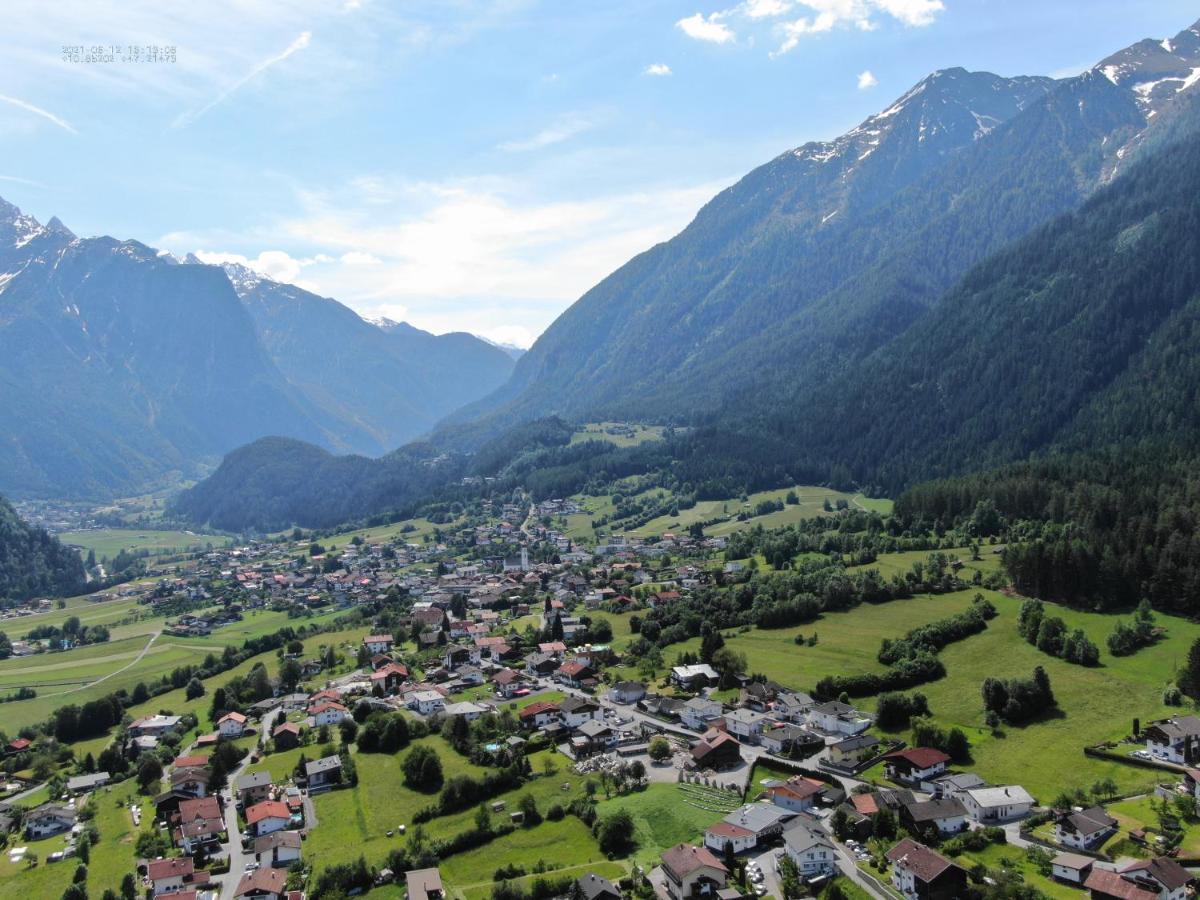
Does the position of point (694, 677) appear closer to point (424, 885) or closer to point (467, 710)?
point (467, 710)

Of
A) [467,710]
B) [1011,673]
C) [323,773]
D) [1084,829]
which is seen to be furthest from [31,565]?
[1084,829]

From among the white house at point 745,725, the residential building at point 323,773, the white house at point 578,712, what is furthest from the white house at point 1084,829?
the residential building at point 323,773

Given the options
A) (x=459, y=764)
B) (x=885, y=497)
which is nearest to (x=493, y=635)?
(x=459, y=764)

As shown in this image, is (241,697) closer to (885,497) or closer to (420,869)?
(420,869)

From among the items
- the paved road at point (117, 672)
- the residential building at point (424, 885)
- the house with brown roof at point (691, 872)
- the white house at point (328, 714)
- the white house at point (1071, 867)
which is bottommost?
the white house at point (1071, 867)

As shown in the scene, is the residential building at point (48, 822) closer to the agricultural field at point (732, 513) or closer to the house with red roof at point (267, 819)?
the house with red roof at point (267, 819)

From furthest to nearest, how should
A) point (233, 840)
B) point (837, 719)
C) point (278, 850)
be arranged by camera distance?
1. point (837, 719)
2. point (233, 840)
3. point (278, 850)
